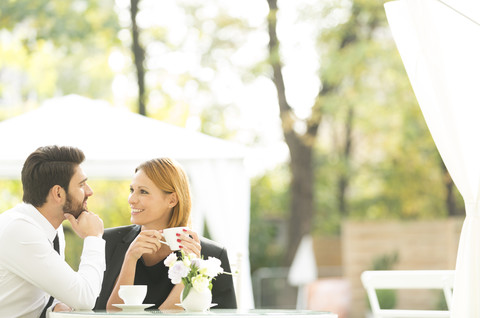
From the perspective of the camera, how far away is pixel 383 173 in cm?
1591

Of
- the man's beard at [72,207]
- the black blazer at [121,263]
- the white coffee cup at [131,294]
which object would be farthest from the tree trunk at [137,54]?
the white coffee cup at [131,294]

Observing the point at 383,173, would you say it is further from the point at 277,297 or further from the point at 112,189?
the point at 112,189

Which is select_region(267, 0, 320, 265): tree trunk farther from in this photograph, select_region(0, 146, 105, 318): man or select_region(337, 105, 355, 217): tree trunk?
select_region(0, 146, 105, 318): man

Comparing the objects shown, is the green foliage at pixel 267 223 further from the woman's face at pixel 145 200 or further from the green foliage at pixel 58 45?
the woman's face at pixel 145 200

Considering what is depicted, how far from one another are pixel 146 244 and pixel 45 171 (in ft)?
1.50

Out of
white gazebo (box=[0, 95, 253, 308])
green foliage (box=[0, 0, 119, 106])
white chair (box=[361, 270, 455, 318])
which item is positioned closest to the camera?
white chair (box=[361, 270, 455, 318])

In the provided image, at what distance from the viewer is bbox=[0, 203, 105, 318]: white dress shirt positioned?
110 inches

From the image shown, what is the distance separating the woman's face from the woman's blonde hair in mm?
22

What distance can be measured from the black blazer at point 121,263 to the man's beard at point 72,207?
399mm


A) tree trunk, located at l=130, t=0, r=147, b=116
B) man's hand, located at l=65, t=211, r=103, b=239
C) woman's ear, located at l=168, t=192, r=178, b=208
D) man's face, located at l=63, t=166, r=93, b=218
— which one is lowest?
man's hand, located at l=65, t=211, r=103, b=239

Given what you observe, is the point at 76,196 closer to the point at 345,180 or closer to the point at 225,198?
the point at 225,198

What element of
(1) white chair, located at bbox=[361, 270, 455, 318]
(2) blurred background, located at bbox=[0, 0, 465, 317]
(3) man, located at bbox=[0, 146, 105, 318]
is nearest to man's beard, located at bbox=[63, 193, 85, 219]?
(3) man, located at bbox=[0, 146, 105, 318]

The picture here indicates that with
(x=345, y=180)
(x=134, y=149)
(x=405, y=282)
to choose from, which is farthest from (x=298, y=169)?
(x=405, y=282)

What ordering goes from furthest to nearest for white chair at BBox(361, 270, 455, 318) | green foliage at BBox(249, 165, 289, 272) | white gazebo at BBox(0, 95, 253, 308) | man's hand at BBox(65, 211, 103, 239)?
1. green foliage at BBox(249, 165, 289, 272)
2. white gazebo at BBox(0, 95, 253, 308)
3. white chair at BBox(361, 270, 455, 318)
4. man's hand at BBox(65, 211, 103, 239)
